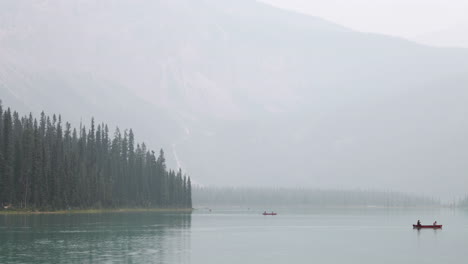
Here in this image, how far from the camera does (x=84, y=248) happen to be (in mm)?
111938

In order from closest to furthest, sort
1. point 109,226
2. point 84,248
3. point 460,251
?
point 84,248 < point 460,251 < point 109,226

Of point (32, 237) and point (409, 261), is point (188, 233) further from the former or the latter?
point (409, 261)

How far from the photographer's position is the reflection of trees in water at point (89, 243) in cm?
10056

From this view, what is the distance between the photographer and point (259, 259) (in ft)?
340

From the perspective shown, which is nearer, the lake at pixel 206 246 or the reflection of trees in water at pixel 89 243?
the reflection of trees in water at pixel 89 243

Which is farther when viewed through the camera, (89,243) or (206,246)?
(206,246)

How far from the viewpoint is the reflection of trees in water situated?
100562 mm

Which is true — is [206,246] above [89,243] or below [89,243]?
below

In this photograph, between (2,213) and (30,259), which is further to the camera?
(2,213)

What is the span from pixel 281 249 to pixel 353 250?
11.4 metres

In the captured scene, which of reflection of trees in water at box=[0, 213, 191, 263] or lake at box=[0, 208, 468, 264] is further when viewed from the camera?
lake at box=[0, 208, 468, 264]

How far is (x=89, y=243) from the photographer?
120375 mm

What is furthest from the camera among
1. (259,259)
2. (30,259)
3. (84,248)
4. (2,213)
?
(2,213)

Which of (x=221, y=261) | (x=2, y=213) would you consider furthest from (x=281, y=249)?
(x=2, y=213)
